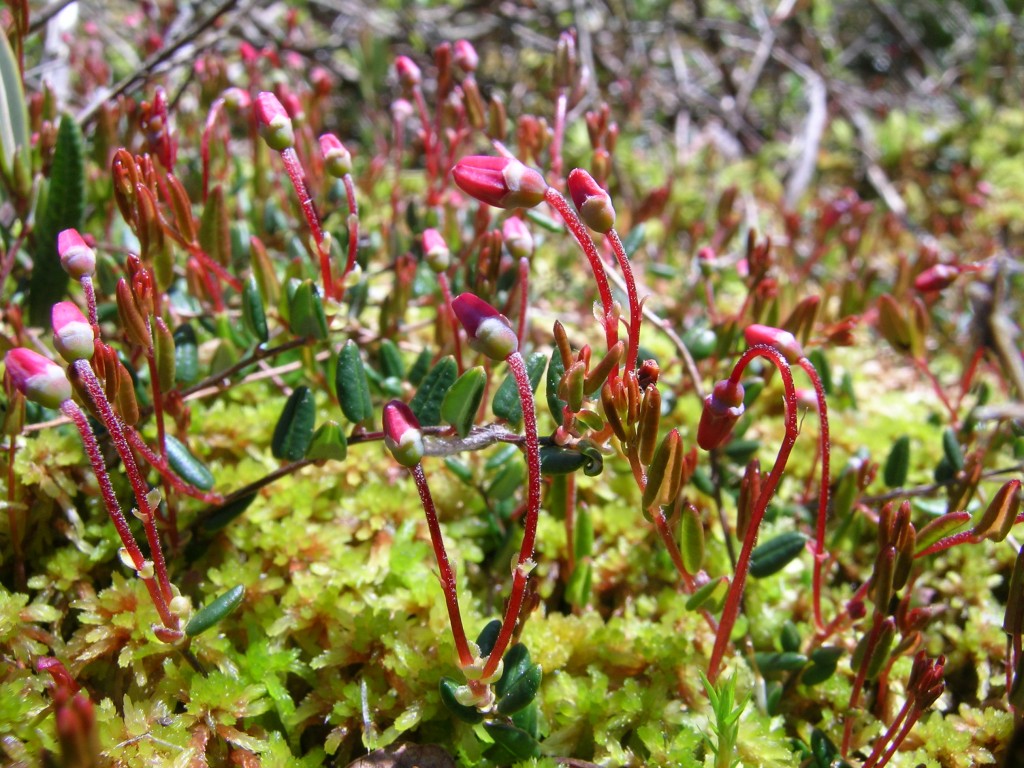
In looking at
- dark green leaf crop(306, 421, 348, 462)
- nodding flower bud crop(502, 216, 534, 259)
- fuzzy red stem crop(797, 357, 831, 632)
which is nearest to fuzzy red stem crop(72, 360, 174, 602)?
dark green leaf crop(306, 421, 348, 462)

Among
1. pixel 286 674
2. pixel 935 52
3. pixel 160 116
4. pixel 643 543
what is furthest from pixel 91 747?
pixel 935 52

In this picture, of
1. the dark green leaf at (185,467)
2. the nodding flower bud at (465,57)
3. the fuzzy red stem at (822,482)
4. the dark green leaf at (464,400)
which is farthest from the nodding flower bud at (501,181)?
the nodding flower bud at (465,57)

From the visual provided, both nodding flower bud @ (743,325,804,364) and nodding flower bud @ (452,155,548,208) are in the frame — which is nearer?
nodding flower bud @ (452,155,548,208)

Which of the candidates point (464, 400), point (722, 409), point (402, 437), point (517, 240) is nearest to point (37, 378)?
point (402, 437)

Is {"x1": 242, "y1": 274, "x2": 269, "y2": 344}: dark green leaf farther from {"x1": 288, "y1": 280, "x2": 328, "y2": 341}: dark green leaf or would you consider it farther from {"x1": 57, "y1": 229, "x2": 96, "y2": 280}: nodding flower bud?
{"x1": 57, "y1": 229, "x2": 96, "y2": 280}: nodding flower bud

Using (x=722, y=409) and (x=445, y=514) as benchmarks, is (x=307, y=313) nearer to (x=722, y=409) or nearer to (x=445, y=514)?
(x=445, y=514)
